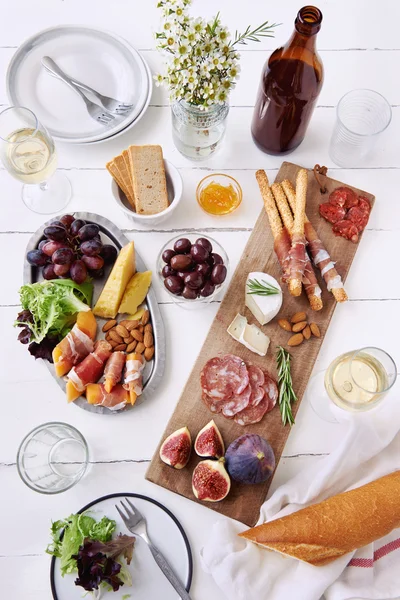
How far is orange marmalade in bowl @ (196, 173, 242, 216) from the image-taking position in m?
1.99

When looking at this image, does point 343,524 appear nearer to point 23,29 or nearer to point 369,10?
point 369,10

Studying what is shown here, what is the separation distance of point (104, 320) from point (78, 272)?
0.18m

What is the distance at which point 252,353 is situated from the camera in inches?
72.7

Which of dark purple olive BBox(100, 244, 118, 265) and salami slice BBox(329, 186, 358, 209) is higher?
salami slice BBox(329, 186, 358, 209)

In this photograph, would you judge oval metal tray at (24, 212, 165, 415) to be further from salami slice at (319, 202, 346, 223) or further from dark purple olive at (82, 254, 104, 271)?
salami slice at (319, 202, 346, 223)

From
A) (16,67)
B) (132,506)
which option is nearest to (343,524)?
(132,506)

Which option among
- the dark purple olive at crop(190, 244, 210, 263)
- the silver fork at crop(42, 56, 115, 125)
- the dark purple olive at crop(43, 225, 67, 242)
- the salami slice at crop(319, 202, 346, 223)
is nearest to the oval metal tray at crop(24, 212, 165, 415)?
the dark purple olive at crop(43, 225, 67, 242)

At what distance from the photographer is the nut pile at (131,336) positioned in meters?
1.83

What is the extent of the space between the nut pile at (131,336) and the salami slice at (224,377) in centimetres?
18

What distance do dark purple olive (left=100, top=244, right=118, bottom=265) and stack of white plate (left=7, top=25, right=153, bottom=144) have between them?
1.29ft

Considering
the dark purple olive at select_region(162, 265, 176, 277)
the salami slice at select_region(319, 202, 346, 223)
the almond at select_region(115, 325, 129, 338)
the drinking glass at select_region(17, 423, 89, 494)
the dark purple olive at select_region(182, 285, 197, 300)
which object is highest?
the salami slice at select_region(319, 202, 346, 223)

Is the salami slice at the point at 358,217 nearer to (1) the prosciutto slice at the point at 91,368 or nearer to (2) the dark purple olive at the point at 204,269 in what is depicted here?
(2) the dark purple olive at the point at 204,269

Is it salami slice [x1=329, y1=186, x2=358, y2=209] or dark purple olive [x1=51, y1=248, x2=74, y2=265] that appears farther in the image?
salami slice [x1=329, y1=186, x2=358, y2=209]

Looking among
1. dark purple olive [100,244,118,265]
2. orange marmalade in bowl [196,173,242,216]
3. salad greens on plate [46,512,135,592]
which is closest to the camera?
salad greens on plate [46,512,135,592]
